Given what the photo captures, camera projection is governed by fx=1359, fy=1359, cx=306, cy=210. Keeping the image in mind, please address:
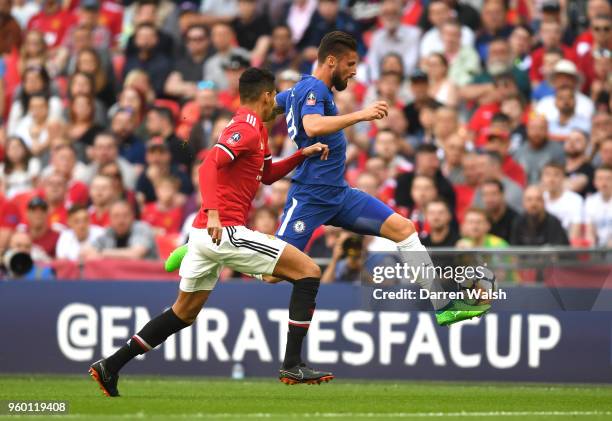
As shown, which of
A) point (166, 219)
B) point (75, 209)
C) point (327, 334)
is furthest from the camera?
point (166, 219)

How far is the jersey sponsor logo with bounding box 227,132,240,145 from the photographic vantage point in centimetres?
1005

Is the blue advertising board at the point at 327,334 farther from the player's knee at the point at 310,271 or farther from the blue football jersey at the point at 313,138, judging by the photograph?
the player's knee at the point at 310,271

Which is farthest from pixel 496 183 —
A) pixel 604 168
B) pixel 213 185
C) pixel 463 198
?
pixel 213 185

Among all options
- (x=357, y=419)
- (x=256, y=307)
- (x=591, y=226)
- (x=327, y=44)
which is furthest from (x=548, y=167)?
(x=357, y=419)

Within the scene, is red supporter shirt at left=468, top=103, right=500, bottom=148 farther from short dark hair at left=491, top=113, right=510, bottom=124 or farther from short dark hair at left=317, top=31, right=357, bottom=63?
short dark hair at left=317, top=31, right=357, bottom=63

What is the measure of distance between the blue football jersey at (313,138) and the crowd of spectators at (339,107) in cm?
324

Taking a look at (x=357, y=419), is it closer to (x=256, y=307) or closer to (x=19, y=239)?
(x=256, y=307)

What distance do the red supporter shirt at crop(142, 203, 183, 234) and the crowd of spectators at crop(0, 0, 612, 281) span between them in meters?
0.02

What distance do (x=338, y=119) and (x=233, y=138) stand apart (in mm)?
802

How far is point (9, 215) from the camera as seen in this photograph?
1716cm

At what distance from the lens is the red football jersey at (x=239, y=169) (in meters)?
10.1

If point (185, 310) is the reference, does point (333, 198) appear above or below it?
above

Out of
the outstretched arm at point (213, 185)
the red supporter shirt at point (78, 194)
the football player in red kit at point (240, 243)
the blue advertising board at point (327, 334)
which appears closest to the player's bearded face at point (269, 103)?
the football player in red kit at point (240, 243)

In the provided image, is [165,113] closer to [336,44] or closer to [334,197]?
[334,197]
